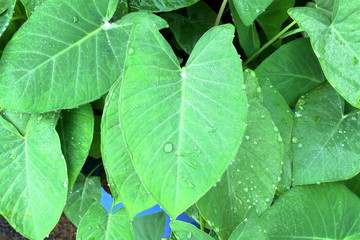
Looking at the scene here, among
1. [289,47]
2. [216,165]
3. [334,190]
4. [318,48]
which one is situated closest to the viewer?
[216,165]

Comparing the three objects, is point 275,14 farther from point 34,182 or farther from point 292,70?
point 34,182

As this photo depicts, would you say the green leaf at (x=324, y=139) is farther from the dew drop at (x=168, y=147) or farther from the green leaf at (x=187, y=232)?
the dew drop at (x=168, y=147)

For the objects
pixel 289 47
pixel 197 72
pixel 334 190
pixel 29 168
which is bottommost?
pixel 334 190

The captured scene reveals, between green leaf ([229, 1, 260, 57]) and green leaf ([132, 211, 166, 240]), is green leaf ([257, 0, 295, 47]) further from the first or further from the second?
green leaf ([132, 211, 166, 240])

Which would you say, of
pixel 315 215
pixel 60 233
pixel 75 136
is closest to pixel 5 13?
→ pixel 75 136

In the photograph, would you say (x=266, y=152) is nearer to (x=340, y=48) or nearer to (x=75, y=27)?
(x=340, y=48)

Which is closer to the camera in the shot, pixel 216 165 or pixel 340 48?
pixel 216 165

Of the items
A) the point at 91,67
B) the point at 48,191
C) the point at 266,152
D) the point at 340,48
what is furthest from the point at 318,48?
the point at 48,191
